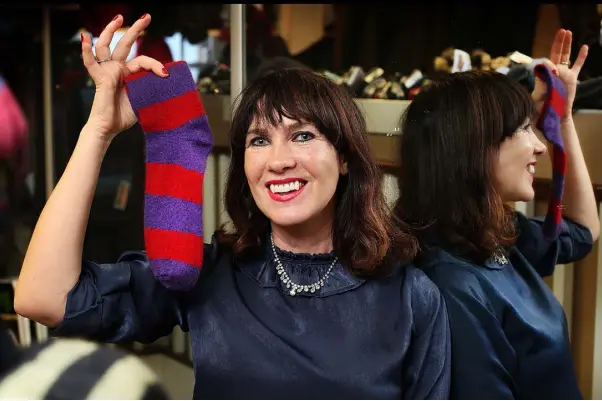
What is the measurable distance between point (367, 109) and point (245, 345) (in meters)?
0.38

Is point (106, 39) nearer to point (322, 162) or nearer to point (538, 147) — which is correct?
point (322, 162)

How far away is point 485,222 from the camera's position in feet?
2.92

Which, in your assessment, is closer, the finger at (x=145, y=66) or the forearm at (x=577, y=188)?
the finger at (x=145, y=66)

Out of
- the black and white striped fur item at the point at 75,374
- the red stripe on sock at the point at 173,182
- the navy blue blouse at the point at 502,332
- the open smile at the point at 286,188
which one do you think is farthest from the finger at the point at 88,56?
the navy blue blouse at the point at 502,332

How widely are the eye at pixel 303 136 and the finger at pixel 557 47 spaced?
0.41 m

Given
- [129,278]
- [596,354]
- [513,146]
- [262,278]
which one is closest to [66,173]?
[129,278]

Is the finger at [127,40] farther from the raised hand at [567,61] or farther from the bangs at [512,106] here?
the raised hand at [567,61]

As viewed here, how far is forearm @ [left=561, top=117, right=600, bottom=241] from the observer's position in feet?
3.08

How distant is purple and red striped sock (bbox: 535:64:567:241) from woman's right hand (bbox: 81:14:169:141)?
0.51 meters

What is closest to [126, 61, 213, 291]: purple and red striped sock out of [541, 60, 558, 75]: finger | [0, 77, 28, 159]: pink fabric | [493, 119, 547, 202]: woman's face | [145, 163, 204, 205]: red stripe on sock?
[145, 163, 204, 205]: red stripe on sock

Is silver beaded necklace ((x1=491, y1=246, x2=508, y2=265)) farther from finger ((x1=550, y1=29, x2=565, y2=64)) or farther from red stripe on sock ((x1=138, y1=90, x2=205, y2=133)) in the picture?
red stripe on sock ((x1=138, y1=90, x2=205, y2=133))

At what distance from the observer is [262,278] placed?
790 millimetres

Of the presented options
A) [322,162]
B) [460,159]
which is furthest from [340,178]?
[460,159]

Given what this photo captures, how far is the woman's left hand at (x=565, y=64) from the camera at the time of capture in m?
0.92
